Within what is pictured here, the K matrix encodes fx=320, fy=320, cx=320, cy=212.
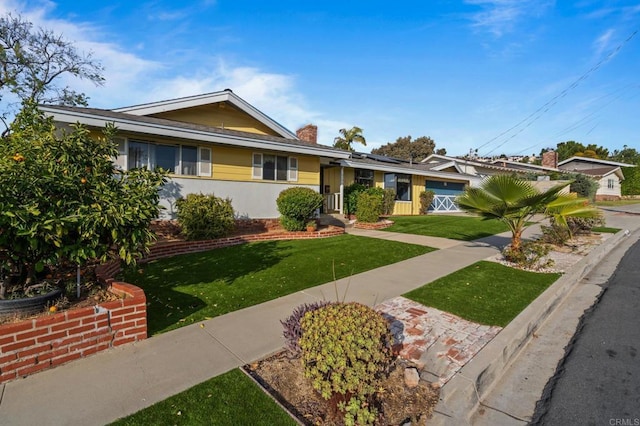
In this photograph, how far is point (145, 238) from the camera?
3881 millimetres

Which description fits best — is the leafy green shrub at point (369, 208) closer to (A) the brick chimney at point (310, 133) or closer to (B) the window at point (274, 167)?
(B) the window at point (274, 167)

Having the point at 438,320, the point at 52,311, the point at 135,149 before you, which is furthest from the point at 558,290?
the point at 135,149

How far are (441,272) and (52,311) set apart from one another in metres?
6.35

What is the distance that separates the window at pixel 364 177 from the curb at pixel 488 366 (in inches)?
514

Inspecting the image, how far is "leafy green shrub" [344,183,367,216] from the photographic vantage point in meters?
16.2

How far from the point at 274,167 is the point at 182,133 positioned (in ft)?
12.1

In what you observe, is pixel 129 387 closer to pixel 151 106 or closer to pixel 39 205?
pixel 39 205

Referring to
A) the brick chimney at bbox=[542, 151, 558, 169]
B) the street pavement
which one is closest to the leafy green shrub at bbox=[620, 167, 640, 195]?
the brick chimney at bbox=[542, 151, 558, 169]

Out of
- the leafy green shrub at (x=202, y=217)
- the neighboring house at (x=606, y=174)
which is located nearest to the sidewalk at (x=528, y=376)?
the leafy green shrub at (x=202, y=217)

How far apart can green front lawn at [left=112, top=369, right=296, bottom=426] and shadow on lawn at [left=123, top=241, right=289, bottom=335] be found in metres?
1.51

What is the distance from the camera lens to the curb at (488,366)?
2.68 metres

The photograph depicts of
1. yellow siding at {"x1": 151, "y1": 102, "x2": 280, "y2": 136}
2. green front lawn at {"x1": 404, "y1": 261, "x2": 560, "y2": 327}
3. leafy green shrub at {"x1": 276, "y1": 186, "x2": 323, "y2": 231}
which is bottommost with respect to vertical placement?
green front lawn at {"x1": 404, "y1": 261, "x2": 560, "y2": 327}

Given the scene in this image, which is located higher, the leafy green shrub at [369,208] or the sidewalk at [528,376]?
the leafy green shrub at [369,208]

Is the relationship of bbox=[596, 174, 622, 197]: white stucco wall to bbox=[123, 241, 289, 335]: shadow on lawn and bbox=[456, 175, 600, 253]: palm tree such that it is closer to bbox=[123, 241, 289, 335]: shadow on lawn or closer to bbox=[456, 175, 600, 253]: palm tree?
bbox=[456, 175, 600, 253]: palm tree
